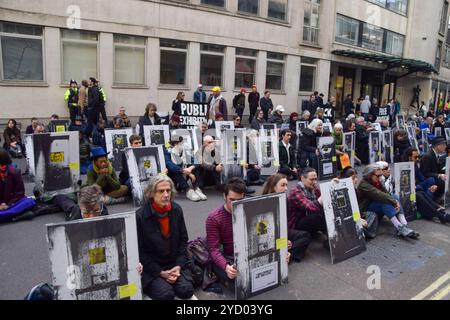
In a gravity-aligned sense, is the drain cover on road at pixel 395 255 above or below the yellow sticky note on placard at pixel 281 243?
below

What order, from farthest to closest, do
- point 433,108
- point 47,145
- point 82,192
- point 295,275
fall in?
1. point 433,108
2. point 47,145
3. point 295,275
4. point 82,192

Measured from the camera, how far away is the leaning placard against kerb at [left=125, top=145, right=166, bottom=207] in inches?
281

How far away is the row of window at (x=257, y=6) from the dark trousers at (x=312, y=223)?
48.1ft

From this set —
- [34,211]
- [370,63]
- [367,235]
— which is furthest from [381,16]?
[34,211]

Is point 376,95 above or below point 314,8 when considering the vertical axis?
below

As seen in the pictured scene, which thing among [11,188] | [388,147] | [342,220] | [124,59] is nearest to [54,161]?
[11,188]

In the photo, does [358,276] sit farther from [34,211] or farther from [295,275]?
[34,211]

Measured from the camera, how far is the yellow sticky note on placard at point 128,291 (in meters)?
3.62

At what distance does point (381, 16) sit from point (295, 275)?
30641 millimetres

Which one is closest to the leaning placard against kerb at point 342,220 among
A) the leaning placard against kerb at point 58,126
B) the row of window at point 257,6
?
the leaning placard against kerb at point 58,126

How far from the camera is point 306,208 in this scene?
5.33 m

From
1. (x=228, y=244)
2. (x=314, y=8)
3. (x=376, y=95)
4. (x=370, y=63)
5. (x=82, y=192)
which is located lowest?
(x=228, y=244)

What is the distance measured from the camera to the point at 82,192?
4.04 meters

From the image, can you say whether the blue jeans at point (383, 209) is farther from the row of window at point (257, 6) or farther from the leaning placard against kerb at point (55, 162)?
the row of window at point (257, 6)
